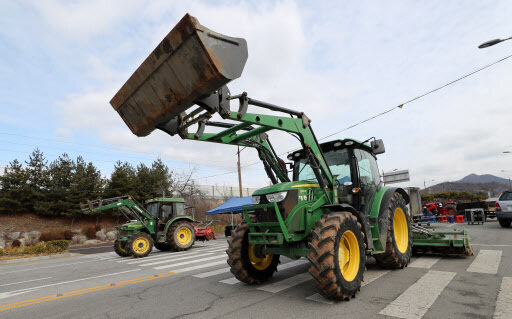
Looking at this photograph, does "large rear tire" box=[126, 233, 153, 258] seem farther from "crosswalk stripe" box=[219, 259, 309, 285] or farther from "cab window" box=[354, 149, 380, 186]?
"cab window" box=[354, 149, 380, 186]

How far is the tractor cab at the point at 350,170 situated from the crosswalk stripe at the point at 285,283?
67.8 inches

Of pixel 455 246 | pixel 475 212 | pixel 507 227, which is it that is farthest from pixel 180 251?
pixel 475 212

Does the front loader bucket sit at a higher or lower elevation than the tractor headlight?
higher

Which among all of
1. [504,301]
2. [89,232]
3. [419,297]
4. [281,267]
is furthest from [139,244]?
[89,232]

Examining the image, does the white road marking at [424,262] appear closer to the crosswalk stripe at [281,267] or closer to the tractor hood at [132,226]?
the crosswalk stripe at [281,267]

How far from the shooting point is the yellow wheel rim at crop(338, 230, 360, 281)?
190 inches

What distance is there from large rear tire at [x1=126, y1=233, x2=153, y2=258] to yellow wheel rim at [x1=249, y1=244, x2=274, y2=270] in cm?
836

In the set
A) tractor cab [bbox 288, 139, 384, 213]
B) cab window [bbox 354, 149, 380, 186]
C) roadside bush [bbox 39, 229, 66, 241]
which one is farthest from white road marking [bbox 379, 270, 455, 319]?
roadside bush [bbox 39, 229, 66, 241]

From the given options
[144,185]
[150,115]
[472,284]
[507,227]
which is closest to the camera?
[150,115]

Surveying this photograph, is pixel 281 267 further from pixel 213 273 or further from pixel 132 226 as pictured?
pixel 132 226

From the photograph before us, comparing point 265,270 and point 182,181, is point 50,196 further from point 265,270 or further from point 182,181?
point 265,270

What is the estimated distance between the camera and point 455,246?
22.7 feet

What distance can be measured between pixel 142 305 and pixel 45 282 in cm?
491

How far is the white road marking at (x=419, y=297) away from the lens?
3803 mm
